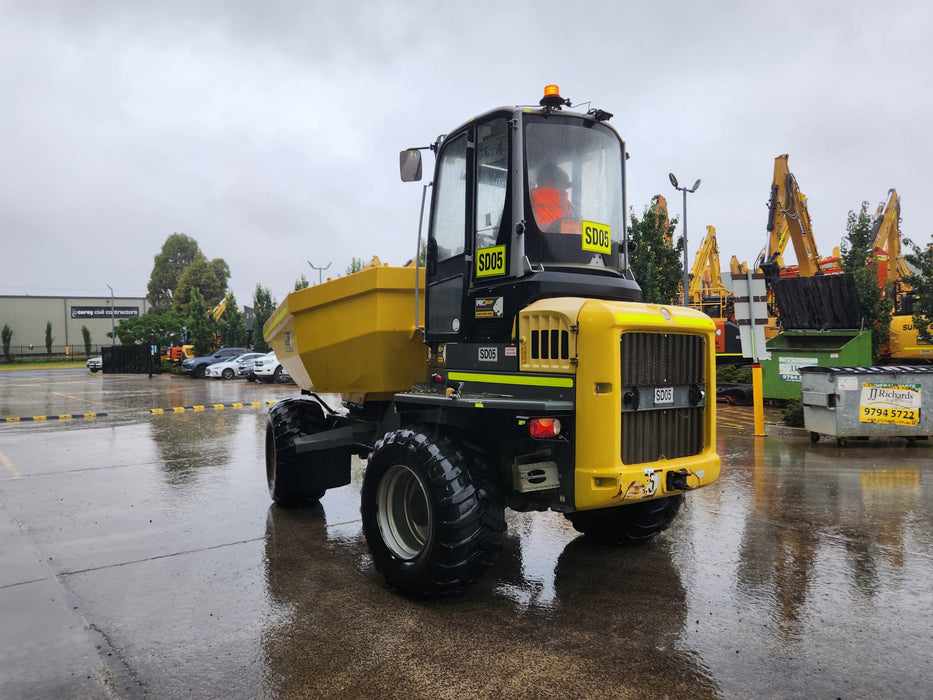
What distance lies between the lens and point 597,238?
4953 mm

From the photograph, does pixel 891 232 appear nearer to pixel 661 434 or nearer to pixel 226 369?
pixel 661 434

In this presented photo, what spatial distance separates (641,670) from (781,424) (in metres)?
10.7

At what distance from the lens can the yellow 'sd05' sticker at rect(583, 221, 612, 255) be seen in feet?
16.1

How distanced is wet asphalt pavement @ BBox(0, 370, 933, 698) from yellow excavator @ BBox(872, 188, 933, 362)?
459 inches

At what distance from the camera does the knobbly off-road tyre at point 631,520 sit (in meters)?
5.51

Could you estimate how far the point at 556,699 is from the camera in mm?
3422

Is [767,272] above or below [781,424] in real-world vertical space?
above

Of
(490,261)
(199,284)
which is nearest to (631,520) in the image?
(490,261)

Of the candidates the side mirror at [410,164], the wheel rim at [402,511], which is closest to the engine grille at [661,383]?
the wheel rim at [402,511]

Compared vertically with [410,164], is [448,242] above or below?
below

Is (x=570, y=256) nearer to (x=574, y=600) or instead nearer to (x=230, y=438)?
(x=574, y=600)

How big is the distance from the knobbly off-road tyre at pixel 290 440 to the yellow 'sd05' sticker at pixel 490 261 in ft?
10.1

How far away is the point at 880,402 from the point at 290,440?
9.28m

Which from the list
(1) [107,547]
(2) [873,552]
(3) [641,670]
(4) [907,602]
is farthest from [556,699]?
(1) [107,547]
